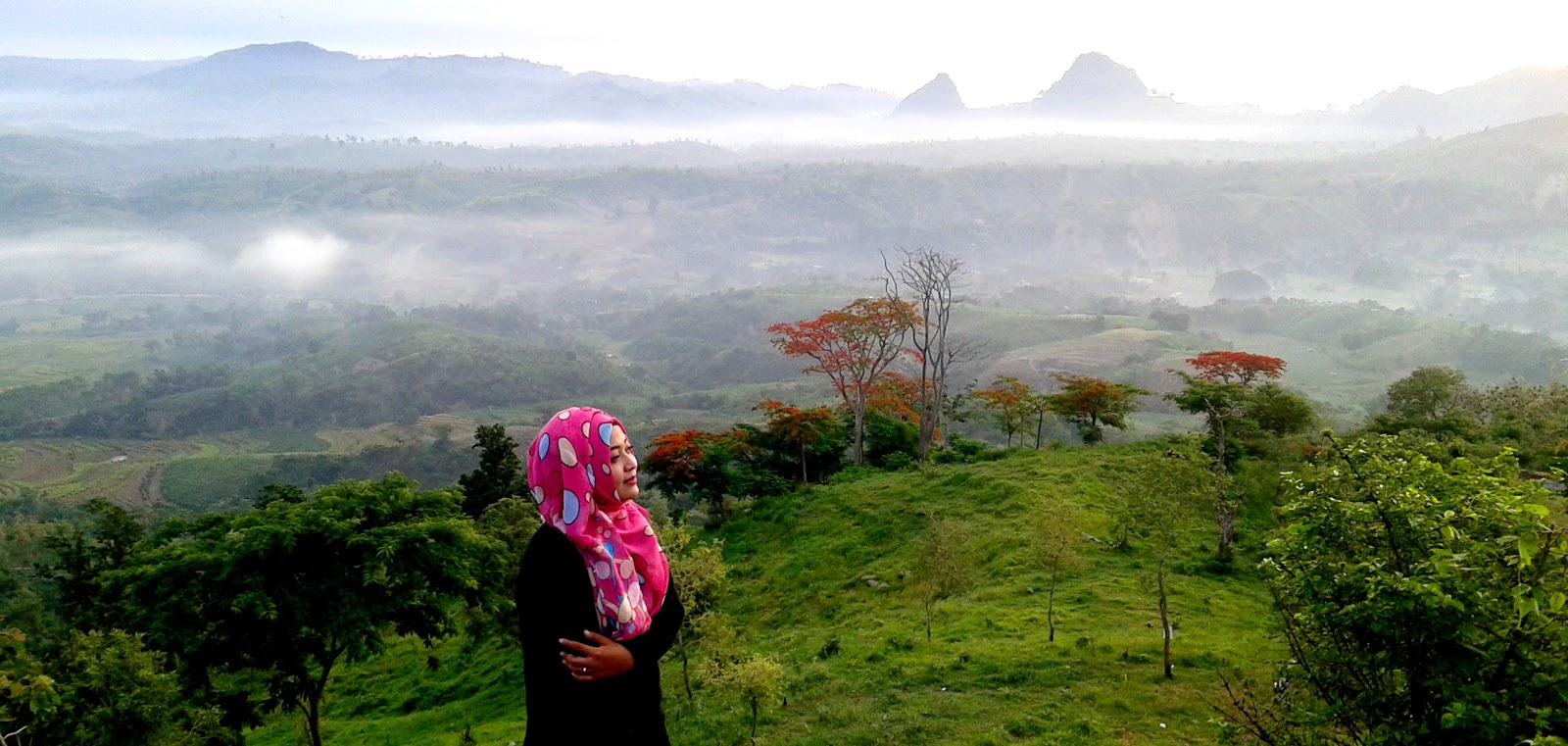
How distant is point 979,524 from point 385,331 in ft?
590

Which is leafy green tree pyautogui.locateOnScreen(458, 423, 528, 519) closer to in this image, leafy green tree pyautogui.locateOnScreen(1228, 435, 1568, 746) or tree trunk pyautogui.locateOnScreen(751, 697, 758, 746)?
tree trunk pyautogui.locateOnScreen(751, 697, 758, 746)

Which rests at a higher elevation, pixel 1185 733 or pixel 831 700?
pixel 1185 733

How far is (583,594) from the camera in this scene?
12.6 ft

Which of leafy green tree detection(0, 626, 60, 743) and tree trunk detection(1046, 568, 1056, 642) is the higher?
leafy green tree detection(0, 626, 60, 743)

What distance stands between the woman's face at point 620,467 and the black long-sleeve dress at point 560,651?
0.37m

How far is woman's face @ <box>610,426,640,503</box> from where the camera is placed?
400cm

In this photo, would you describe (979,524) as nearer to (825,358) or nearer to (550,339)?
(825,358)

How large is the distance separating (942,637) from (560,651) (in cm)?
1219

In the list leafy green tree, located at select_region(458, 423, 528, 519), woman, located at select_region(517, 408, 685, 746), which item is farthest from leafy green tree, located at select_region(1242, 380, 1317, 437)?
woman, located at select_region(517, 408, 685, 746)

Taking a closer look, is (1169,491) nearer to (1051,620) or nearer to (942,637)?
(1051,620)

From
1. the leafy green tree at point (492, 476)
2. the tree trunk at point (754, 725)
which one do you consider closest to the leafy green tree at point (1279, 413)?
the tree trunk at point (754, 725)

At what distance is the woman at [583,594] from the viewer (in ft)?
12.5

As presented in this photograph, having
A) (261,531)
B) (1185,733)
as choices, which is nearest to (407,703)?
(261,531)

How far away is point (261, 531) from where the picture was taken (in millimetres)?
11125
